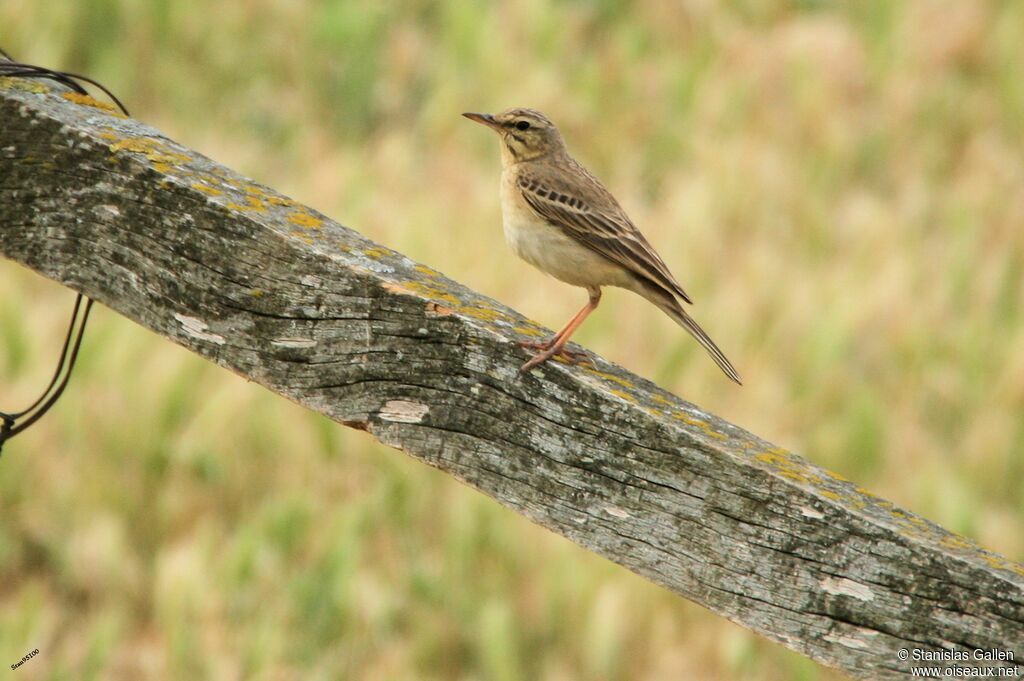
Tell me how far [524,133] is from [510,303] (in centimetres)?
284

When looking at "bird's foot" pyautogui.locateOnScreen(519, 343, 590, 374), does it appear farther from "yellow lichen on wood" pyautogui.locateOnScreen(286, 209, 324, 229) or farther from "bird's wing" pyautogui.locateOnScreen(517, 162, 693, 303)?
"bird's wing" pyautogui.locateOnScreen(517, 162, 693, 303)

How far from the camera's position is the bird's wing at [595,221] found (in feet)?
15.8

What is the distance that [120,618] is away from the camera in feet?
19.9

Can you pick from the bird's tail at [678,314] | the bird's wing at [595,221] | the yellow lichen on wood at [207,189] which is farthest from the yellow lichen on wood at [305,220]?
the bird's tail at [678,314]

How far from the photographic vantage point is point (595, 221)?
498 centimetres

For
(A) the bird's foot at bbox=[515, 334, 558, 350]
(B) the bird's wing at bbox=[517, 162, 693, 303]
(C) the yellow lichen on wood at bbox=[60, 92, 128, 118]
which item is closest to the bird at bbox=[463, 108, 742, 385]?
(B) the bird's wing at bbox=[517, 162, 693, 303]

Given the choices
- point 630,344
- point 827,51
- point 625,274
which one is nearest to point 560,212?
point 625,274

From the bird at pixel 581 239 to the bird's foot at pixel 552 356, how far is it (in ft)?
5.45

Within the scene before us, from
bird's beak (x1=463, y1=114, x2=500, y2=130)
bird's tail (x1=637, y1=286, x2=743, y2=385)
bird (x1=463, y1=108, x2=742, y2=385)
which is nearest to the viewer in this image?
bird's tail (x1=637, y1=286, x2=743, y2=385)

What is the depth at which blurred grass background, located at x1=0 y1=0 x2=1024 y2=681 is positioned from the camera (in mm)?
6152

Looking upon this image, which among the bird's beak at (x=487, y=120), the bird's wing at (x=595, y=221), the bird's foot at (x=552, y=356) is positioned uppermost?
the bird's beak at (x=487, y=120)

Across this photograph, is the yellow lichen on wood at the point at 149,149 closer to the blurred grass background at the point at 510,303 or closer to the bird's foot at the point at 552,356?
the bird's foot at the point at 552,356

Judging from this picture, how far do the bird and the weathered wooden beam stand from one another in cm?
183

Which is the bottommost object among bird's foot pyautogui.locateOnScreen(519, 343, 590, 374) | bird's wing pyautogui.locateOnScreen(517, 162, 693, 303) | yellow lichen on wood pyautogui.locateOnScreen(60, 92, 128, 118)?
bird's foot pyautogui.locateOnScreen(519, 343, 590, 374)
